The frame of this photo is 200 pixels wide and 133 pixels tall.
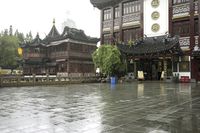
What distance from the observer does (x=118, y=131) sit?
530 cm

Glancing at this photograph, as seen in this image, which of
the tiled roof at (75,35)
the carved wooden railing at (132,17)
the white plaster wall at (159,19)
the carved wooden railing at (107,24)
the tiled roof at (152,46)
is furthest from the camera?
the tiled roof at (75,35)

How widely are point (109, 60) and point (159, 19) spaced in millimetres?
7716

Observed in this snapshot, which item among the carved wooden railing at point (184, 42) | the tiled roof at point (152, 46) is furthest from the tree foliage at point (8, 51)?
the carved wooden railing at point (184, 42)

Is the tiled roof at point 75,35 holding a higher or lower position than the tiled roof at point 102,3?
lower

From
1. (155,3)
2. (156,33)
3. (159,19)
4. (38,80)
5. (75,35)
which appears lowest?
(38,80)

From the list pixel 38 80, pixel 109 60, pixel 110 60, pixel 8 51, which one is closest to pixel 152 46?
pixel 110 60

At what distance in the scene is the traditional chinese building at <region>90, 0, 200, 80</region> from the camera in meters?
27.0

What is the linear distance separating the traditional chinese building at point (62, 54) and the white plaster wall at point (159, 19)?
12.7m

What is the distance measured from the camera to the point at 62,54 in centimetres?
3978

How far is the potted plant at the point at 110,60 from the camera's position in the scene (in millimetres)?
27922

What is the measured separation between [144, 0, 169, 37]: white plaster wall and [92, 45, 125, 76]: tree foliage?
4878 millimetres

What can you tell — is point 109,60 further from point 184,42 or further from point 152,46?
point 184,42

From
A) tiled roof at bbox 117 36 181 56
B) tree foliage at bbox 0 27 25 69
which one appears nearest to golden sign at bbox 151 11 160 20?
tiled roof at bbox 117 36 181 56

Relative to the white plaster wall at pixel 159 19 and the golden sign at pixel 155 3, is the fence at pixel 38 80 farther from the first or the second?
the golden sign at pixel 155 3
